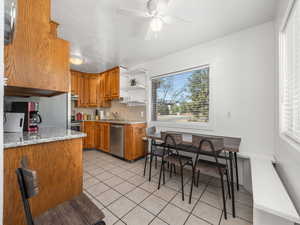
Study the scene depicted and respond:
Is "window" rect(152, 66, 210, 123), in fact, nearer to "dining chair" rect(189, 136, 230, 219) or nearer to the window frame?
the window frame

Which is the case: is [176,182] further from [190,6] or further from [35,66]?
[190,6]

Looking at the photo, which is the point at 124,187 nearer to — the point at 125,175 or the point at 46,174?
the point at 125,175

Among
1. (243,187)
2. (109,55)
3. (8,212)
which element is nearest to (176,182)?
(243,187)

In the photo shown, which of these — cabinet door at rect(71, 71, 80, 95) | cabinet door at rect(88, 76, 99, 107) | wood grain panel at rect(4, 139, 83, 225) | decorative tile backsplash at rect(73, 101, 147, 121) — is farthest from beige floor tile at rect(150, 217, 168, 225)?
cabinet door at rect(71, 71, 80, 95)

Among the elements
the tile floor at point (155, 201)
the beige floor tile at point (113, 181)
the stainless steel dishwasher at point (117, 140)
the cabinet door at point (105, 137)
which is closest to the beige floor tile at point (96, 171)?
the tile floor at point (155, 201)

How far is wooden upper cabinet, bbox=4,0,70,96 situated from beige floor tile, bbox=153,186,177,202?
6.16 feet

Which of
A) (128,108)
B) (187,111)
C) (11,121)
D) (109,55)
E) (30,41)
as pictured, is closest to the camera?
(30,41)

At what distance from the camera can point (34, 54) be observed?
1193 mm

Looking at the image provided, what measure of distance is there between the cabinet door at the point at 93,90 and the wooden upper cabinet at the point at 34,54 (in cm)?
293

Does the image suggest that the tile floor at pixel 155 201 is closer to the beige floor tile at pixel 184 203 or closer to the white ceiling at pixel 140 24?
the beige floor tile at pixel 184 203

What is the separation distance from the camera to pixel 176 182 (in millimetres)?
2104

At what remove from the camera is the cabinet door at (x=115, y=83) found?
3.55 m

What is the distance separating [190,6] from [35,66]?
189cm

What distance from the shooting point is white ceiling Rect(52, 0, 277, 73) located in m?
1.53
